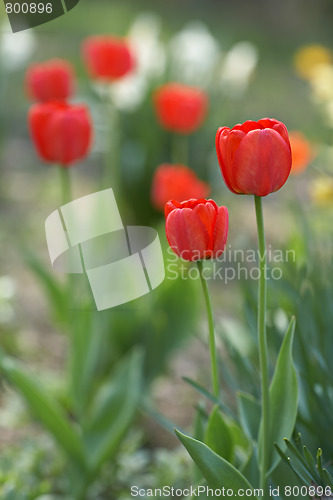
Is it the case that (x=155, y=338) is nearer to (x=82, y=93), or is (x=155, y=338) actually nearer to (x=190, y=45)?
(x=190, y=45)

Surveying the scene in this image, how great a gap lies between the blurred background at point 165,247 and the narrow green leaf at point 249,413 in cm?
6

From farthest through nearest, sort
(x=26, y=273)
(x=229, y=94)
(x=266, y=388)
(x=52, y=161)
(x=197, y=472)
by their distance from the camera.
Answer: (x=229, y=94), (x=26, y=273), (x=52, y=161), (x=197, y=472), (x=266, y=388)

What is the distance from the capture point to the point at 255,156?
57 cm

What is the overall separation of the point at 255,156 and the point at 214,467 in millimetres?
297

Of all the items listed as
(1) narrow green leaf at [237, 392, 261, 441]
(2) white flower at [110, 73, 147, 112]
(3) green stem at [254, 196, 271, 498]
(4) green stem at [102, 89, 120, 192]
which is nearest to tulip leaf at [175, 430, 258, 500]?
(3) green stem at [254, 196, 271, 498]

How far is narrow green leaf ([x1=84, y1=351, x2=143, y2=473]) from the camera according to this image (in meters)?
1.12

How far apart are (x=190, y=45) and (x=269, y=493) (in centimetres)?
187

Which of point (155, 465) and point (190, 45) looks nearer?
point (155, 465)

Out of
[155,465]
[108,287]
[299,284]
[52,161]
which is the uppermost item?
[52,161]

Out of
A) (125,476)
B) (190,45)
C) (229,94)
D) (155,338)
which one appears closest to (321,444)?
(125,476)

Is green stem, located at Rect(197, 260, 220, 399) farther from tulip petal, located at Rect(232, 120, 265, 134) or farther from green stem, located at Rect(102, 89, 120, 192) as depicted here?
green stem, located at Rect(102, 89, 120, 192)

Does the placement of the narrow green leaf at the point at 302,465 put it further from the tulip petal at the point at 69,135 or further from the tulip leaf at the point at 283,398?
the tulip petal at the point at 69,135

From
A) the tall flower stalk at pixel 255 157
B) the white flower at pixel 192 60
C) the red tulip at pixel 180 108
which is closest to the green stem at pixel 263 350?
the tall flower stalk at pixel 255 157

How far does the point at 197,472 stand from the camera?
836 mm
